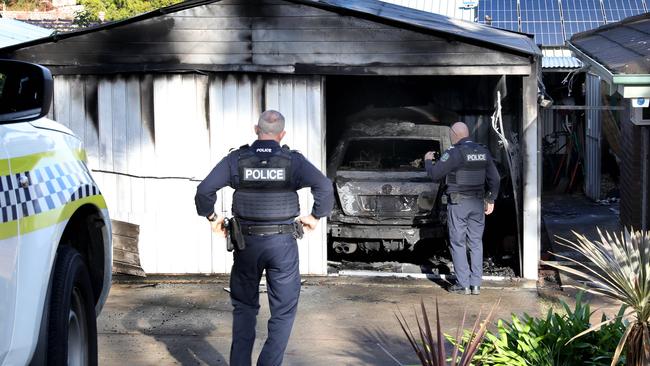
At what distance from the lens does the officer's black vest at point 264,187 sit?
20.0 ft

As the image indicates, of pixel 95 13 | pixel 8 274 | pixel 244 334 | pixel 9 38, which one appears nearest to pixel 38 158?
pixel 8 274

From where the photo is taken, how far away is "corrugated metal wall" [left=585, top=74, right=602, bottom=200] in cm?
1777

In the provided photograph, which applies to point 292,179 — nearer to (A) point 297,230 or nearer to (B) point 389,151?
(A) point 297,230

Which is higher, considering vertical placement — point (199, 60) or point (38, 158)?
point (199, 60)

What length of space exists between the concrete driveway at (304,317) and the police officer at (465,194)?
0.31 metres

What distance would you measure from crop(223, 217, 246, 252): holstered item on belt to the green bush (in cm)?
166

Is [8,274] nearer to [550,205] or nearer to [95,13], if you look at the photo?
[550,205]

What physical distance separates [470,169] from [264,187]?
414 centimetres

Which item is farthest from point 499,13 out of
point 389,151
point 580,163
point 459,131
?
point 459,131

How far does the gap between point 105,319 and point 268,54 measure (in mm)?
3433

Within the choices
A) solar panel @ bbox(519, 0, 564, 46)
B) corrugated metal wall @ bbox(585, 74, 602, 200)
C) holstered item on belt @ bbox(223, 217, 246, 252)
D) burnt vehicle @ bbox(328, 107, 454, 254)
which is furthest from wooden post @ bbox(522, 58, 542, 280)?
solar panel @ bbox(519, 0, 564, 46)

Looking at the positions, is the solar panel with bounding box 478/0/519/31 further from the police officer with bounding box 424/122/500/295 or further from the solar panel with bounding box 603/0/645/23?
the police officer with bounding box 424/122/500/295

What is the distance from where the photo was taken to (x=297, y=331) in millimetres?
8203

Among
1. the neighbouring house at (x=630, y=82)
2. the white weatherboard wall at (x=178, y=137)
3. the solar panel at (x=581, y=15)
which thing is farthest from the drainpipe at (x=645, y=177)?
the solar panel at (x=581, y=15)
